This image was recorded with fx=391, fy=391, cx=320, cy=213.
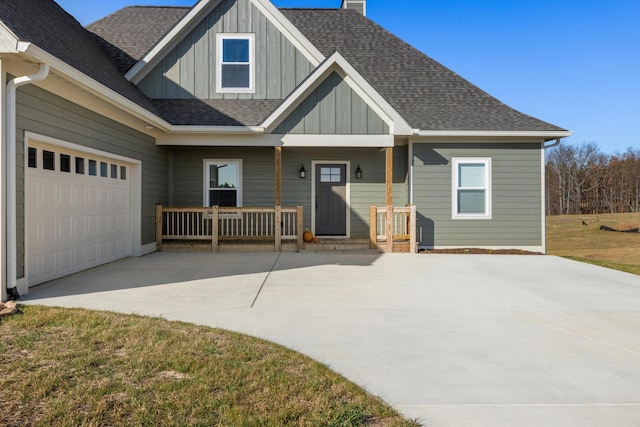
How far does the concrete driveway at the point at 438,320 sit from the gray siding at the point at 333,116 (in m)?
3.43

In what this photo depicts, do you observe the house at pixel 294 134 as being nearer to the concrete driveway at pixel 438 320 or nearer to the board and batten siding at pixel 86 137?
the board and batten siding at pixel 86 137

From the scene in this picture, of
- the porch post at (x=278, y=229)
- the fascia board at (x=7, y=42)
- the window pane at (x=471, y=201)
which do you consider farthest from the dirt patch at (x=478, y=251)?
the fascia board at (x=7, y=42)

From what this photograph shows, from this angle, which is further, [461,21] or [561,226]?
[561,226]

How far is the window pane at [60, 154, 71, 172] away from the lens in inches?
252

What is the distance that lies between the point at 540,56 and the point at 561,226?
43.2ft

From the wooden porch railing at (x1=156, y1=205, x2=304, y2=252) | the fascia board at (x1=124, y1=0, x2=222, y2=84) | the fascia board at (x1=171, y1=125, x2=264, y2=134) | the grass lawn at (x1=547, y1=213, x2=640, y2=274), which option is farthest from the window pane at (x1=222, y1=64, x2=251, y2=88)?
the grass lawn at (x1=547, y1=213, x2=640, y2=274)

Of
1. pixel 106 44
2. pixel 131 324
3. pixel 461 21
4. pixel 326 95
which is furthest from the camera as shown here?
pixel 461 21

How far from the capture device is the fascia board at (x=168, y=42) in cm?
1025

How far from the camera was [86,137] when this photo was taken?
22.5 feet

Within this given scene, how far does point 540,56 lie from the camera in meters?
21.7

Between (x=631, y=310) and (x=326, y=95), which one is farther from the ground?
(x=326, y=95)

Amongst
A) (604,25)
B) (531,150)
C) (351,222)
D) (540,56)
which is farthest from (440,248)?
(540,56)

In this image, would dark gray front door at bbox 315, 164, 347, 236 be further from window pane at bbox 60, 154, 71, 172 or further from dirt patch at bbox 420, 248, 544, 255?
window pane at bbox 60, 154, 71, 172

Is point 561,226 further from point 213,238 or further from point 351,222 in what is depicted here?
point 213,238
